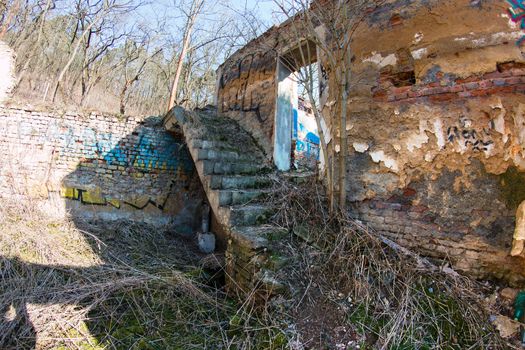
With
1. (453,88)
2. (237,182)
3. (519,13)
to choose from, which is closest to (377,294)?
(453,88)

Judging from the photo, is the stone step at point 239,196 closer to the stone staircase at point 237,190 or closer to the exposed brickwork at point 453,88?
the stone staircase at point 237,190

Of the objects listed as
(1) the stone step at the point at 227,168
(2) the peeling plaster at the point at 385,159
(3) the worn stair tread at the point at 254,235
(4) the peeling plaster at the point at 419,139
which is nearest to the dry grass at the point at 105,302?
(3) the worn stair tread at the point at 254,235

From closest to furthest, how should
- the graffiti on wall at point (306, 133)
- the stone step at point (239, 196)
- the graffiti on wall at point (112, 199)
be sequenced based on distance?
the stone step at point (239, 196)
the graffiti on wall at point (112, 199)
the graffiti on wall at point (306, 133)

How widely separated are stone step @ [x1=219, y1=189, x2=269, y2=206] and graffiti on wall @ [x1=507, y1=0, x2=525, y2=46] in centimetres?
298

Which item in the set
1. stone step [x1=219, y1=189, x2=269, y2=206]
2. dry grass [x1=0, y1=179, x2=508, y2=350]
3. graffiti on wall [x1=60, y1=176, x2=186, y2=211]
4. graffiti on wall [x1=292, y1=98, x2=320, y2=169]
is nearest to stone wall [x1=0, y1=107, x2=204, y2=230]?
graffiti on wall [x1=60, y1=176, x2=186, y2=211]

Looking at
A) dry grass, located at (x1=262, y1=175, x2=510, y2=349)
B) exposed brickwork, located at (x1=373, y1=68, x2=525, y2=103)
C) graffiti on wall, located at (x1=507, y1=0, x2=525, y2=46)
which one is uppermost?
graffiti on wall, located at (x1=507, y1=0, x2=525, y2=46)

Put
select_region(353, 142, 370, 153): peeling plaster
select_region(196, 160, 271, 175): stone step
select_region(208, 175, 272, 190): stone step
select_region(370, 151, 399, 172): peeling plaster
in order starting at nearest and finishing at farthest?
select_region(370, 151, 399, 172): peeling plaster, select_region(353, 142, 370, 153): peeling plaster, select_region(208, 175, 272, 190): stone step, select_region(196, 160, 271, 175): stone step

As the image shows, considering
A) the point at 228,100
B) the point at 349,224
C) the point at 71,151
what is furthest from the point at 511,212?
the point at 71,151

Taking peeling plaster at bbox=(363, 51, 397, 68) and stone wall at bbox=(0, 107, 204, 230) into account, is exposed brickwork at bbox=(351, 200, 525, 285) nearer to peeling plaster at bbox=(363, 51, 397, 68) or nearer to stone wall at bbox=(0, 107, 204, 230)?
peeling plaster at bbox=(363, 51, 397, 68)

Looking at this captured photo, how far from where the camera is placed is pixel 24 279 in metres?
3.31

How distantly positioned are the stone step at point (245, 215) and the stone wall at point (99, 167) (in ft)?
10.7

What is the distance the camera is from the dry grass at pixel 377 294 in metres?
2.27

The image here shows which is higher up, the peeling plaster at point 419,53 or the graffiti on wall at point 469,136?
the peeling plaster at point 419,53

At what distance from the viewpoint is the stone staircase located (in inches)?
117
